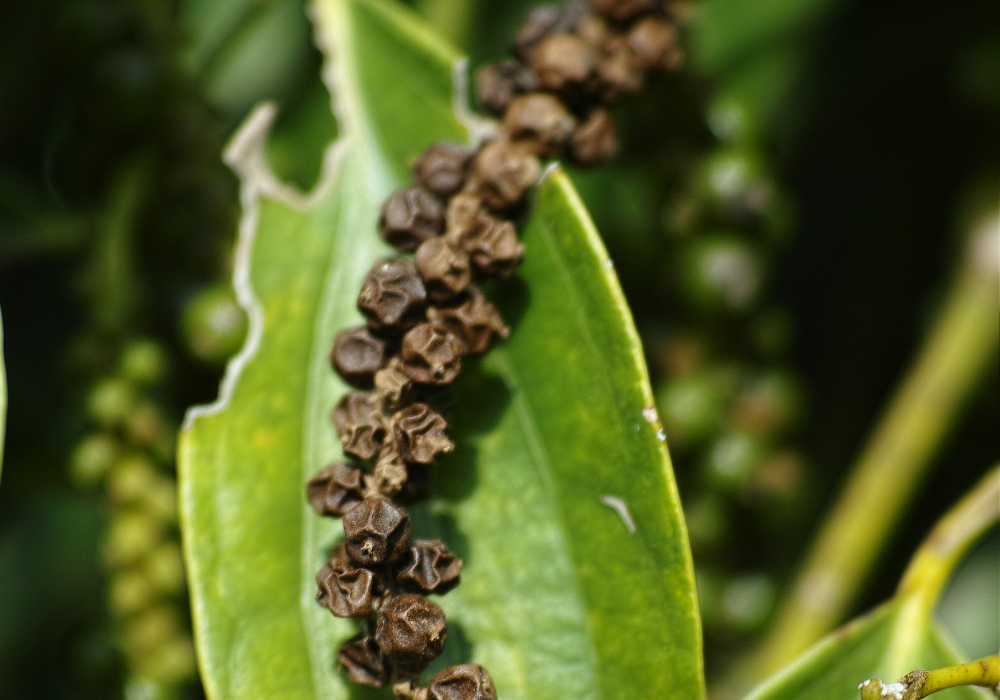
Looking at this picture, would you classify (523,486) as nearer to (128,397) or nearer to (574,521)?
(574,521)

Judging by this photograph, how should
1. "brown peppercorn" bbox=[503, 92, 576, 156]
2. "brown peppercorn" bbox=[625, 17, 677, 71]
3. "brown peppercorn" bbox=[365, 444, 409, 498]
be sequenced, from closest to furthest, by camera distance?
"brown peppercorn" bbox=[365, 444, 409, 498] → "brown peppercorn" bbox=[503, 92, 576, 156] → "brown peppercorn" bbox=[625, 17, 677, 71]

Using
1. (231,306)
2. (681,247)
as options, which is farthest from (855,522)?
(231,306)

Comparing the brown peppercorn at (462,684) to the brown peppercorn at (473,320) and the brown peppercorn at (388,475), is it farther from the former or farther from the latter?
the brown peppercorn at (473,320)

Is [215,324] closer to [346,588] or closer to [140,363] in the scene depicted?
[140,363]

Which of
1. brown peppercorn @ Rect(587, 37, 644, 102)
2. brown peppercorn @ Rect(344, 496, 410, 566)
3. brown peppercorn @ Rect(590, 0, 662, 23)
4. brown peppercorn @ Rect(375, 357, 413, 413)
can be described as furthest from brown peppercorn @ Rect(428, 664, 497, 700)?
brown peppercorn @ Rect(590, 0, 662, 23)

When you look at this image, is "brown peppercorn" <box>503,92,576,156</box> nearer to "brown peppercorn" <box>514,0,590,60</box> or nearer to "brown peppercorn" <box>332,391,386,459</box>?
"brown peppercorn" <box>514,0,590,60</box>

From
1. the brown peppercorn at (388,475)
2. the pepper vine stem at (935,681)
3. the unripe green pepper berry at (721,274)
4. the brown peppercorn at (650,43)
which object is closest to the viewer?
the pepper vine stem at (935,681)

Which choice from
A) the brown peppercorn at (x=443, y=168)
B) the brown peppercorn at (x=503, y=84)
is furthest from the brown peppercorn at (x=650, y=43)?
the brown peppercorn at (x=443, y=168)
